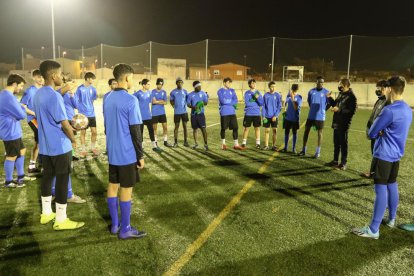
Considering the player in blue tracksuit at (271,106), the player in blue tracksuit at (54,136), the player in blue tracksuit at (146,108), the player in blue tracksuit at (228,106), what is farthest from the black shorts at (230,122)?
the player in blue tracksuit at (54,136)

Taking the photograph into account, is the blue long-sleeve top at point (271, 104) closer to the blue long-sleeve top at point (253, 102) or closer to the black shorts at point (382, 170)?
the blue long-sleeve top at point (253, 102)

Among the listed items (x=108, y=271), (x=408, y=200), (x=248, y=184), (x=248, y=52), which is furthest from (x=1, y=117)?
(x=248, y=52)

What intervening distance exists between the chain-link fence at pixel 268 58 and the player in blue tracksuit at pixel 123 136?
2273cm

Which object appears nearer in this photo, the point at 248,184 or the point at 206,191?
the point at 206,191

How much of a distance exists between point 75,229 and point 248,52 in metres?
27.9

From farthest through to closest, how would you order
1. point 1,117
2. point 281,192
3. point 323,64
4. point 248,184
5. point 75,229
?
point 323,64 < point 248,184 < point 281,192 < point 1,117 < point 75,229

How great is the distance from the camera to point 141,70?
106ft

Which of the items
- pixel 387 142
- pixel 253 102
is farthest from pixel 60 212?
pixel 253 102

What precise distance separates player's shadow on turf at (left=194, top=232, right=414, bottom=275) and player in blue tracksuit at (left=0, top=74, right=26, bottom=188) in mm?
4394

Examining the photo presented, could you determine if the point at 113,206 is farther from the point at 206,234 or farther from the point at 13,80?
the point at 13,80

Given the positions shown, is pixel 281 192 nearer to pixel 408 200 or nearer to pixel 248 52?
pixel 408 200

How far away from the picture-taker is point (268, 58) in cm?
2762

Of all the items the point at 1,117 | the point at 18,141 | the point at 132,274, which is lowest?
the point at 132,274

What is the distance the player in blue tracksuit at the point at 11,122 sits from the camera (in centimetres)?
555
